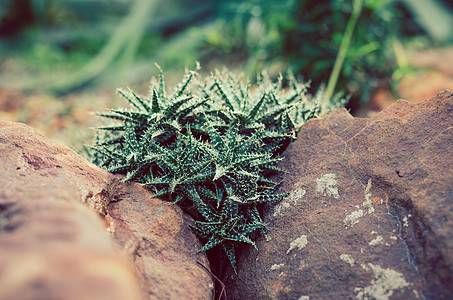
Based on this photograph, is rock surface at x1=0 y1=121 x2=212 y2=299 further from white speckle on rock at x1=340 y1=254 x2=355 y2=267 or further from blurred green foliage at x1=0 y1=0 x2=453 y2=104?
blurred green foliage at x1=0 y1=0 x2=453 y2=104

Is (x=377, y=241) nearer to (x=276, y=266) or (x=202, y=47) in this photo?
(x=276, y=266)

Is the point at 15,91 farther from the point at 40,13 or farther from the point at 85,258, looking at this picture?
the point at 85,258

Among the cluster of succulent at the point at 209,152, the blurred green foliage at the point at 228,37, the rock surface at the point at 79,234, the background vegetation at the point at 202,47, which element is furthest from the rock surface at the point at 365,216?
the blurred green foliage at the point at 228,37

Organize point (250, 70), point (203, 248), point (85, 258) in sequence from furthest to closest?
1. point (250, 70)
2. point (203, 248)
3. point (85, 258)

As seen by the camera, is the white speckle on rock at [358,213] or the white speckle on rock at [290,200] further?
the white speckle on rock at [290,200]

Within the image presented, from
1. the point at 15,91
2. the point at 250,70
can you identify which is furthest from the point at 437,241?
the point at 15,91

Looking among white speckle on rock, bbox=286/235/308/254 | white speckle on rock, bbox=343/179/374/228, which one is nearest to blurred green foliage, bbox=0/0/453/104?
white speckle on rock, bbox=343/179/374/228

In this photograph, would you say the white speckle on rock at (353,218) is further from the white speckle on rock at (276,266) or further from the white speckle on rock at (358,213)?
the white speckle on rock at (276,266)
